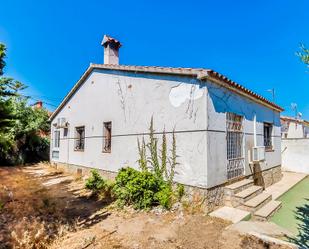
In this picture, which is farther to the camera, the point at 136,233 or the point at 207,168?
the point at 207,168

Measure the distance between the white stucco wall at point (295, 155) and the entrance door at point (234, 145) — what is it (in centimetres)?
837

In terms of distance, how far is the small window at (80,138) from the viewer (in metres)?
13.0

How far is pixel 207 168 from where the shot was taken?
6.56m

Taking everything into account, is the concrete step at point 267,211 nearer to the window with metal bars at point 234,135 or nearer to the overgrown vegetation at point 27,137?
the window with metal bars at point 234,135

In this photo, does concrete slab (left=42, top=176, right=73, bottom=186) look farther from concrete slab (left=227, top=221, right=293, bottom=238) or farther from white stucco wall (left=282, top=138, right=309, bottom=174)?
white stucco wall (left=282, top=138, right=309, bottom=174)

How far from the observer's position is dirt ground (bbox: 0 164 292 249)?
Answer: 4.72 meters

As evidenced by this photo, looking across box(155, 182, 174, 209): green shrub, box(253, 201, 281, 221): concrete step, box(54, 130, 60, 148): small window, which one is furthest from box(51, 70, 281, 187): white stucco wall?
box(54, 130, 60, 148): small window

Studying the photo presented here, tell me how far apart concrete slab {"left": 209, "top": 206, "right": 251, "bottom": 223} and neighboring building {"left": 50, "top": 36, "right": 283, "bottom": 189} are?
0.80 metres

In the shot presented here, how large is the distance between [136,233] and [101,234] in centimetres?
84

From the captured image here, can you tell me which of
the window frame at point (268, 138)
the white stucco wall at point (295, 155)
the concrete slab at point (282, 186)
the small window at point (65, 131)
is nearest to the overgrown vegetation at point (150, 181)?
the concrete slab at point (282, 186)

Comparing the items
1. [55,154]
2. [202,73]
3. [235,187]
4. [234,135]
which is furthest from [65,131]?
[235,187]

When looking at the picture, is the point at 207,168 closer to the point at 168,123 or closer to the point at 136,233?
the point at 168,123

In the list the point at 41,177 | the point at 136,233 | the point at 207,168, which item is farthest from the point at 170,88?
the point at 41,177

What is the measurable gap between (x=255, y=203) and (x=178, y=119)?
3.61 metres
